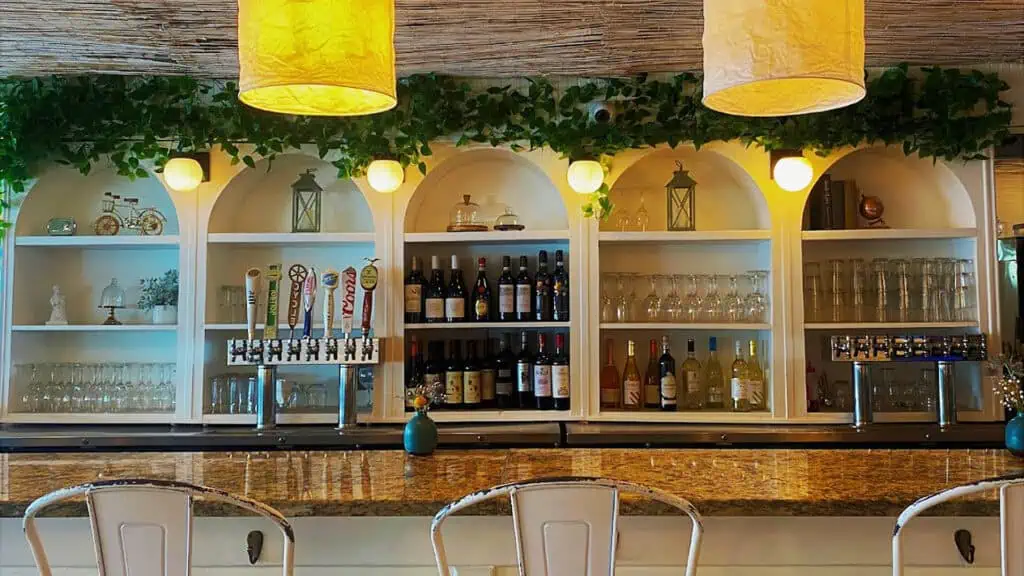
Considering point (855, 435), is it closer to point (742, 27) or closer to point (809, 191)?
point (809, 191)

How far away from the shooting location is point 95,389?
3.19 metres

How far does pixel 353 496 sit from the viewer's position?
163cm

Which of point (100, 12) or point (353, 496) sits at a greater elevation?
point (100, 12)

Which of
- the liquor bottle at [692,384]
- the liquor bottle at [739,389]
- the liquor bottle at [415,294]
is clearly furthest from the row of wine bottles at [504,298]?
the liquor bottle at [739,389]

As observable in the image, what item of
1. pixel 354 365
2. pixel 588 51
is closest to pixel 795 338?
pixel 588 51

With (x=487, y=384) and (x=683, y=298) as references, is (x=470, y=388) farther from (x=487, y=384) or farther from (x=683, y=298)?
(x=683, y=298)

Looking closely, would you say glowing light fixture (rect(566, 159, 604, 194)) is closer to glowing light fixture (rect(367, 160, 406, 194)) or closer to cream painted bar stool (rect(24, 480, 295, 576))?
glowing light fixture (rect(367, 160, 406, 194))

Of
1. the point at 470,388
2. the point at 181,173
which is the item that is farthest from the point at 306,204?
the point at 470,388

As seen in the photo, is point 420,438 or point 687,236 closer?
point 420,438

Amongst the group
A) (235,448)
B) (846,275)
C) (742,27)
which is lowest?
(235,448)

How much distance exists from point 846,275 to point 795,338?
1.27 ft

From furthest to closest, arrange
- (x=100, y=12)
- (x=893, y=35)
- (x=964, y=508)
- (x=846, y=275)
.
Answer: (x=846, y=275), (x=893, y=35), (x=100, y=12), (x=964, y=508)

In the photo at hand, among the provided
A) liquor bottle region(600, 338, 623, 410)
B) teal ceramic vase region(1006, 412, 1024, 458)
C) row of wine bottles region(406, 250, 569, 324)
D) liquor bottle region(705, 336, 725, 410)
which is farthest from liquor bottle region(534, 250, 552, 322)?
teal ceramic vase region(1006, 412, 1024, 458)

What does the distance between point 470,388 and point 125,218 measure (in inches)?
66.4
